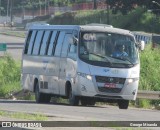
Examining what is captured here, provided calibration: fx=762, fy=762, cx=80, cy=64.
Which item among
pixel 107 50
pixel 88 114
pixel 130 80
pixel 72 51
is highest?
pixel 107 50

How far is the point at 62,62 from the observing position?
85.5ft

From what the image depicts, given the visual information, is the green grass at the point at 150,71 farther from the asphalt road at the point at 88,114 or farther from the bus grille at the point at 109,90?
the asphalt road at the point at 88,114

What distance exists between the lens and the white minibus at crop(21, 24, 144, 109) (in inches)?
965

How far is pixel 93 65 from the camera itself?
24484 mm

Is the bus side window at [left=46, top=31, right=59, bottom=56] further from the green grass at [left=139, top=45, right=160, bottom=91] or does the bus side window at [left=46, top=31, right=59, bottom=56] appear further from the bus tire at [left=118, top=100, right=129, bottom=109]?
the green grass at [left=139, top=45, right=160, bottom=91]

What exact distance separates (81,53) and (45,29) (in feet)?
12.5

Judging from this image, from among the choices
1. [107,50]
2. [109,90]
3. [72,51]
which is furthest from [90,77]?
[72,51]

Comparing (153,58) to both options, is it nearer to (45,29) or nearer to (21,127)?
(45,29)

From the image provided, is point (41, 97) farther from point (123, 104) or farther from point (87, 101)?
point (123, 104)

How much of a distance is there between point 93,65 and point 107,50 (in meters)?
0.81

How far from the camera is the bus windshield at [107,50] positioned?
24.7 meters

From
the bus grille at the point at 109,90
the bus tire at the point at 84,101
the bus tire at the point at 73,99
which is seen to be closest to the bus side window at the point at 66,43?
the bus tire at the point at 73,99

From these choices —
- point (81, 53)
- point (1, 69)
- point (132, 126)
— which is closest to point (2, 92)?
point (1, 69)

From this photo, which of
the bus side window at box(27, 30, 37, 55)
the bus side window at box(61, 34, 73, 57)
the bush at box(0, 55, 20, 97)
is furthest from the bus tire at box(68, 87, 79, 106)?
the bush at box(0, 55, 20, 97)
